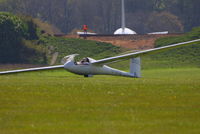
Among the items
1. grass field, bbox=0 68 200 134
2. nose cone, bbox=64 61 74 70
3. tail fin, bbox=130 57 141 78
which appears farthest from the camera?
tail fin, bbox=130 57 141 78

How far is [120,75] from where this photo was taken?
2869 cm

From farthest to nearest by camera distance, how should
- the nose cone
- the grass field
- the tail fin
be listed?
the tail fin → the nose cone → the grass field

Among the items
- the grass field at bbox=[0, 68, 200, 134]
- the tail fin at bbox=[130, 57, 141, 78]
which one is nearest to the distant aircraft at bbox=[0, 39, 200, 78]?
the tail fin at bbox=[130, 57, 141, 78]

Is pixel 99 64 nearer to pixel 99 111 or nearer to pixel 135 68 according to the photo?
pixel 135 68

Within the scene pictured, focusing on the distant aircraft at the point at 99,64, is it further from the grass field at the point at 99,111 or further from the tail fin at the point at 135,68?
the grass field at the point at 99,111

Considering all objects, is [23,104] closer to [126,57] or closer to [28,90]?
[28,90]

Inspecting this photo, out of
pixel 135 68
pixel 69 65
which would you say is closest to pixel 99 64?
pixel 69 65

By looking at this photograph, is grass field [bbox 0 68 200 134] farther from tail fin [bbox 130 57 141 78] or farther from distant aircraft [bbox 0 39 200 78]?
tail fin [bbox 130 57 141 78]

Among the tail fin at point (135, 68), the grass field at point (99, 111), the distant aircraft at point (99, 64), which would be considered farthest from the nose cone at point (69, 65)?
the grass field at point (99, 111)

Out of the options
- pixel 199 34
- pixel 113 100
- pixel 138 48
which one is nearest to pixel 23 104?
pixel 113 100

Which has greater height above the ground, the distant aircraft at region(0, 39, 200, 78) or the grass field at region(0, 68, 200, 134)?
the distant aircraft at region(0, 39, 200, 78)

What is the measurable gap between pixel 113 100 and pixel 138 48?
51.2 meters

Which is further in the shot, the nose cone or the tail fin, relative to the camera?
the tail fin

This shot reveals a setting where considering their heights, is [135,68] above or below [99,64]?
below
